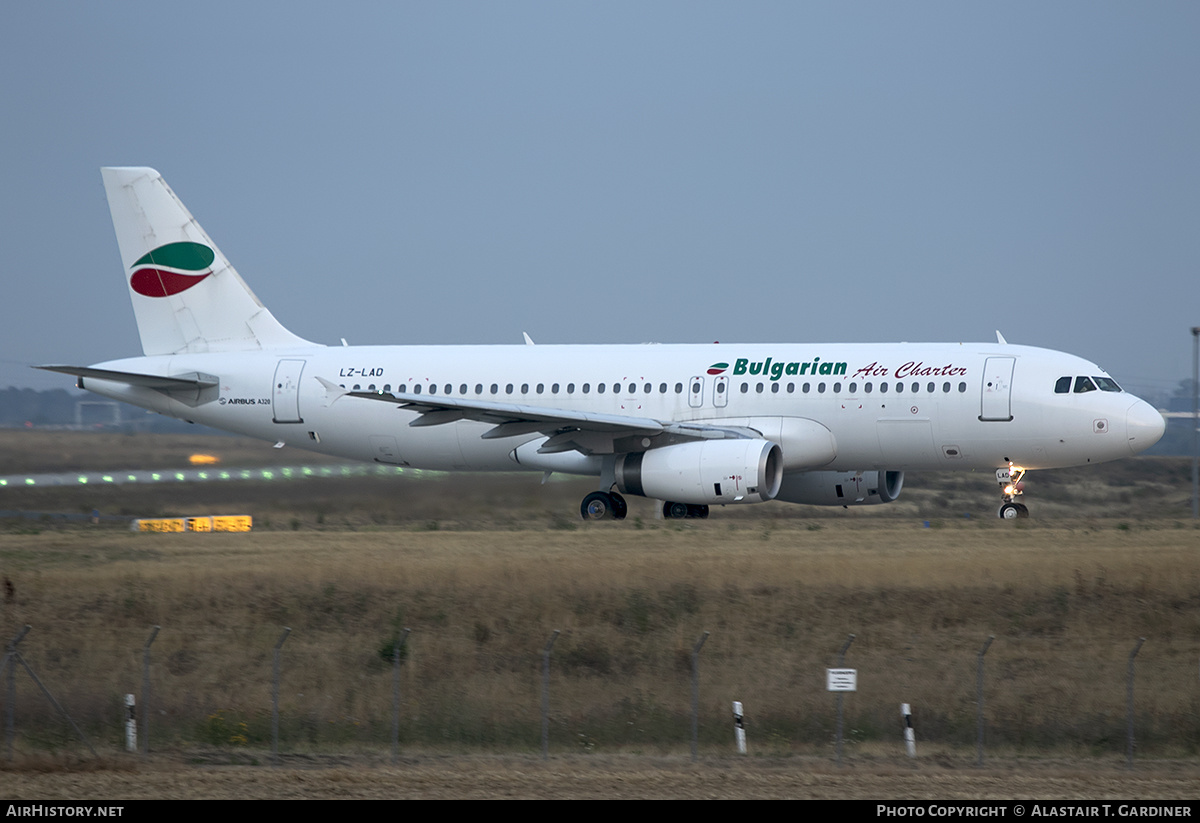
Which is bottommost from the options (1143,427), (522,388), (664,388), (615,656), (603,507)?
(615,656)

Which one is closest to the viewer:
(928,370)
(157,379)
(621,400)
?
(928,370)

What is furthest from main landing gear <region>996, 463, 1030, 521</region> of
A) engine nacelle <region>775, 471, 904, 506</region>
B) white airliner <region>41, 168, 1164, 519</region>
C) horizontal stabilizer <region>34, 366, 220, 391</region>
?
horizontal stabilizer <region>34, 366, 220, 391</region>

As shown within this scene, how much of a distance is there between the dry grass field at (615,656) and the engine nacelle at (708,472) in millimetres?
895

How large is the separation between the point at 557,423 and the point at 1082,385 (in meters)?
11.3

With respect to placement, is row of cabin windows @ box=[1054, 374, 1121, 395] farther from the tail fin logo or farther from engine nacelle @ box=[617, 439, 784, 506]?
the tail fin logo

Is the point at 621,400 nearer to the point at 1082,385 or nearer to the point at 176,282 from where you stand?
the point at 1082,385

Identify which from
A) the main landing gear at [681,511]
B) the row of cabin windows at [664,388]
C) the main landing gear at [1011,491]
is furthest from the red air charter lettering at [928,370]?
the main landing gear at [681,511]

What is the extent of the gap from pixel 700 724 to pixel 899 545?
28.4ft

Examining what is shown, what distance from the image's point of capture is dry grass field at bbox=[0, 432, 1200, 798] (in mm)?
17672

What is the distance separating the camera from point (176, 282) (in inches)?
1469

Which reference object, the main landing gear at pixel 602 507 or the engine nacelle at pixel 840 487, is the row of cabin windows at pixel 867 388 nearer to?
the engine nacelle at pixel 840 487

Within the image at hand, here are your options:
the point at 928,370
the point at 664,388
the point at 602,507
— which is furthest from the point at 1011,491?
the point at 602,507

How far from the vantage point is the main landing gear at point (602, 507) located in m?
32.6

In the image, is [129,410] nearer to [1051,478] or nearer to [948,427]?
[948,427]
